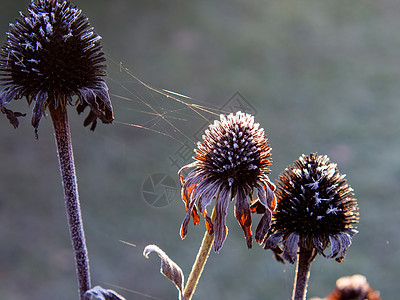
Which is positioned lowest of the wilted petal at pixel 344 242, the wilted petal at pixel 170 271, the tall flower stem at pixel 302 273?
the wilted petal at pixel 170 271

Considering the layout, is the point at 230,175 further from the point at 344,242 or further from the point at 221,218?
the point at 344,242

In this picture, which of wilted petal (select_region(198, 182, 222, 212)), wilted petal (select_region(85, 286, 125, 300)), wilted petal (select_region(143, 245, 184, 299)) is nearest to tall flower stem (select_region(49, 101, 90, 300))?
wilted petal (select_region(85, 286, 125, 300))

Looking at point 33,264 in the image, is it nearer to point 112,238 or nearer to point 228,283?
point 112,238

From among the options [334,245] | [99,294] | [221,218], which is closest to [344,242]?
[334,245]

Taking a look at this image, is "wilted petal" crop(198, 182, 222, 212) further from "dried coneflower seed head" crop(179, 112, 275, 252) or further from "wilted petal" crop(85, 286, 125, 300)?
"wilted petal" crop(85, 286, 125, 300)

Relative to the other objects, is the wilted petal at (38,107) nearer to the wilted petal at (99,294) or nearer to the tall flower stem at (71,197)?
the tall flower stem at (71,197)

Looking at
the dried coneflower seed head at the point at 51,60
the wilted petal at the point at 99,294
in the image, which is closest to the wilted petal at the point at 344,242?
the wilted petal at the point at 99,294

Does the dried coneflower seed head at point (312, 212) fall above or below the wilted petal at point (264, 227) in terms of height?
above
